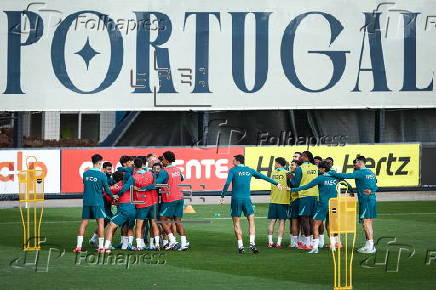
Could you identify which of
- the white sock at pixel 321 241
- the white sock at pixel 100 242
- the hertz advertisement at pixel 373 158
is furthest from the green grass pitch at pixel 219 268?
the hertz advertisement at pixel 373 158

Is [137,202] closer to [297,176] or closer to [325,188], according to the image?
[297,176]

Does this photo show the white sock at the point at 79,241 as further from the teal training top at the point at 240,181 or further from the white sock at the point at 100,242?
the teal training top at the point at 240,181

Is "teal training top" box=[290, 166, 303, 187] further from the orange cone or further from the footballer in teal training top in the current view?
the orange cone

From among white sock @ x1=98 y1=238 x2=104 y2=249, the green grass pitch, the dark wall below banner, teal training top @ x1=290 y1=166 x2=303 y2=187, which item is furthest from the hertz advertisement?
white sock @ x1=98 y1=238 x2=104 y2=249

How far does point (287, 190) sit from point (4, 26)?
53.9 feet

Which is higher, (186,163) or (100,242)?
(186,163)

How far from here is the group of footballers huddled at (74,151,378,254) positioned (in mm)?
21812

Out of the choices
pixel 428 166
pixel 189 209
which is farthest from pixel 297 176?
pixel 428 166

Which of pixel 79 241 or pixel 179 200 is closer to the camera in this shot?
pixel 79 241

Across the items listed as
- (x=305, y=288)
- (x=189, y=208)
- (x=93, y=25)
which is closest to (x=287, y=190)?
(x=305, y=288)

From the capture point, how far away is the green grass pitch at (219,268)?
17625 millimetres

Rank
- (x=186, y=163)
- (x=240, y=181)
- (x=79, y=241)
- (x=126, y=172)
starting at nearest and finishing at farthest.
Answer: (x=79, y=241) → (x=240, y=181) → (x=126, y=172) → (x=186, y=163)

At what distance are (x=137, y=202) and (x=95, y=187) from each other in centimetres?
99

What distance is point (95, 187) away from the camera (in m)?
21.7
